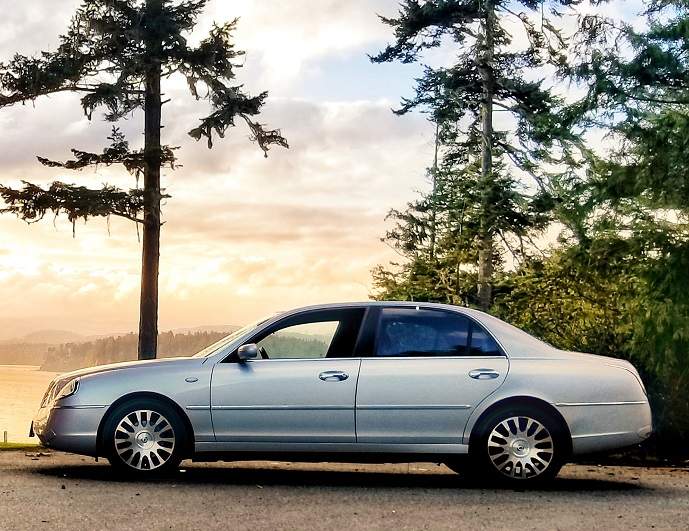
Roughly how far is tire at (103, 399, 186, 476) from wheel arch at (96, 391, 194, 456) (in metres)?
0.03

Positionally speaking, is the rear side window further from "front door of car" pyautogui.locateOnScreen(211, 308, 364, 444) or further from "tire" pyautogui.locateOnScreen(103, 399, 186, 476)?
"tire" pyautogui.locateOnScreen(103, 399, 186, 476)

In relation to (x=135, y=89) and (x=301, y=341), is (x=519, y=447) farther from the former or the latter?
(x=135, y=89)

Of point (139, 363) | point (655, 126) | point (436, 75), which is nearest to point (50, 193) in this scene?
point (436, 75)

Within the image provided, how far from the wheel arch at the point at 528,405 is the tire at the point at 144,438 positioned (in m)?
2.69

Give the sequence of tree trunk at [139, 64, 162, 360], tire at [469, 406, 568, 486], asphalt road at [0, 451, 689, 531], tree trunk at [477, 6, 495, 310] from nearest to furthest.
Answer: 1. asphalt road at [0, 451, 689, 531]
2. tire at [469, 406, 568, 486]
3. tree trunk at [139, 64, 162, 360]
4. tree trunk at [477, 6, 495, 310]

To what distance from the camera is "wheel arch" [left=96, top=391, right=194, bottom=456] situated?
916cm

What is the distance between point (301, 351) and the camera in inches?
372

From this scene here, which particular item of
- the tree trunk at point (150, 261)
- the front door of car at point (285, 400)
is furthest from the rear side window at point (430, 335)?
the tree trunk at point (150, 261)

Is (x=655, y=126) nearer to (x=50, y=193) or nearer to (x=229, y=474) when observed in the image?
(x=229, y=474)

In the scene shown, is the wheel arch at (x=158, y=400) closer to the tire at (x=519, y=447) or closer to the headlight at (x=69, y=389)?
the headlight at (x=69, y=389)

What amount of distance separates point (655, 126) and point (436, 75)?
41.9 feet

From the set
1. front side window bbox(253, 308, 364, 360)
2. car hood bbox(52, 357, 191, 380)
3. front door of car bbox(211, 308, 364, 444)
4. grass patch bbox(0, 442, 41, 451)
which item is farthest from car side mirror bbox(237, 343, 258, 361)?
grass patch bbox(0, 442, 41, 451)

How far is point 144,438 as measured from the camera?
9.21 m

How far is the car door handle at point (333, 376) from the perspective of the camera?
30.0 ft
